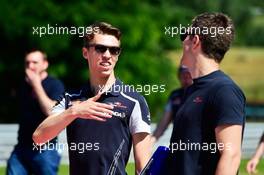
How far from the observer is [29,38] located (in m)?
28.5

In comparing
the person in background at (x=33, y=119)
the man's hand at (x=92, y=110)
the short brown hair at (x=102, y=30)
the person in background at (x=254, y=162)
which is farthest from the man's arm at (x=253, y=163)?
the person in background at (x=33, y=119)

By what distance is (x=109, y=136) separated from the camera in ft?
19.3

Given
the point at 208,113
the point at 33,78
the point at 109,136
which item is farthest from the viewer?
the point at 33,78

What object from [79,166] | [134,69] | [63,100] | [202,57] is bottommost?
[134,69]

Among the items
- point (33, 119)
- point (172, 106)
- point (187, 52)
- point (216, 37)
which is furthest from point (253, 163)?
point (172, 106)

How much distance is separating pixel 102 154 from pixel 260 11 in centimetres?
5010

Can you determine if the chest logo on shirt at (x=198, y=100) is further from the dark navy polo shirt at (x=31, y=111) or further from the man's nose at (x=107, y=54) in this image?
the dark navy polo shirt at (x=31, y=111)

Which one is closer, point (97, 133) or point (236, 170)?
point (236, 170)

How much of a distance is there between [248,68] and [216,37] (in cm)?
5476

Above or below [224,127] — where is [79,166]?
below

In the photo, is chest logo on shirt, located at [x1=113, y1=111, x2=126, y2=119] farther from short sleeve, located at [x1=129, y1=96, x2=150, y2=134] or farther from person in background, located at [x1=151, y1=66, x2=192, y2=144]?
person in background, located at [x1=151, y1=66, x2=192, y2=144]

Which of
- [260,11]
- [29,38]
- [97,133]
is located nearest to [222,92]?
[97,133]

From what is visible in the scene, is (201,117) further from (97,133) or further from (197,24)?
(97,133)

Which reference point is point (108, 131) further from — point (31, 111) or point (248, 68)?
point (248, 68)
